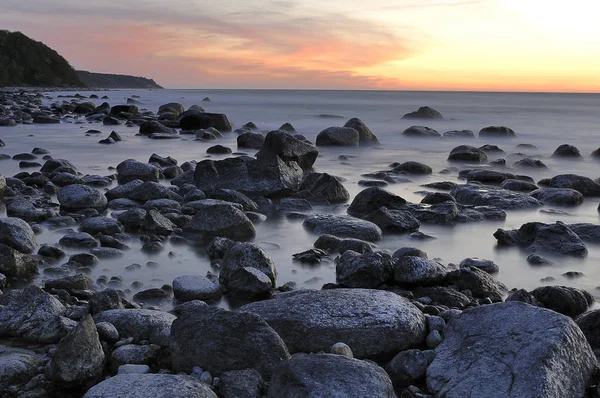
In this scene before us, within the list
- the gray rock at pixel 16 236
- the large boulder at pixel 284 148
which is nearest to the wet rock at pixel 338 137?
the large boulder at pixel 284 148

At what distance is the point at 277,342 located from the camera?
10.6ft

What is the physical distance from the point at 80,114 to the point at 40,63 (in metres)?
50.0

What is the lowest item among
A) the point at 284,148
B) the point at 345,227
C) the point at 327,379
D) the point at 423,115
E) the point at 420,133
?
the point at 420,133

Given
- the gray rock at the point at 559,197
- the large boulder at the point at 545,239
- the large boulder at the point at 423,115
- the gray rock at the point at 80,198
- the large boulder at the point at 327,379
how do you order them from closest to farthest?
the large boulder at the point at 327,379
the large boulder at the point at 545,239
the gray rock at the point at 80,198
the gray rock at the point at 559,197
the large boulder at the point at 423,115

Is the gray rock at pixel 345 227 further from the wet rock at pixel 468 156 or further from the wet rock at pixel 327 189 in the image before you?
the wet rock at pixel 468 156

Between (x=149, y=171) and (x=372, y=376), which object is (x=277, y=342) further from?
(x=149, y=171)

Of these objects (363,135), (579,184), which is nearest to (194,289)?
(579,184)

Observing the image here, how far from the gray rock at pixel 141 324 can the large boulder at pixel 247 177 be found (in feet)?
16.6

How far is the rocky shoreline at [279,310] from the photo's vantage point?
9.79ft

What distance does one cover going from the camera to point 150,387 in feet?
8.95

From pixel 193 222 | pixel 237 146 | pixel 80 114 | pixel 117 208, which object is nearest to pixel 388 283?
pixel 193 222

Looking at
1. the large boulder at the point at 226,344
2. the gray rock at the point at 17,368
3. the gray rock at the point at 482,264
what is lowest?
the gray rock at the point at 482,264

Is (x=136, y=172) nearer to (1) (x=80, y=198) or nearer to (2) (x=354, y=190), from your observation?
(1) (x=80, y=198)

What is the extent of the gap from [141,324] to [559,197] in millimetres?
7133
